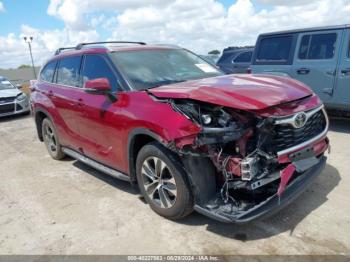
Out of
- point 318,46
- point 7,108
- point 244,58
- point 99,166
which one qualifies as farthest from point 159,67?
point 7,108

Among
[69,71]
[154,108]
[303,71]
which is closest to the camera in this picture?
[154,108]

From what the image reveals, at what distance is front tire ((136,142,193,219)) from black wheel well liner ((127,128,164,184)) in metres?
0.12

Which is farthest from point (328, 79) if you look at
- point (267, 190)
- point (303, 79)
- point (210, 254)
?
point (210, 254)

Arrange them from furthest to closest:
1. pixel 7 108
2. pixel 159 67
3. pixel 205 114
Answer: pixel 7 108, pixel 159 67, pixel 205 114

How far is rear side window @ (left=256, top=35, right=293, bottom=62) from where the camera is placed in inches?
300

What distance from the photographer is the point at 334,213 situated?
3.71m

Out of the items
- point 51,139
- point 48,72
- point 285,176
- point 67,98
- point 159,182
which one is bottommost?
point 51,139

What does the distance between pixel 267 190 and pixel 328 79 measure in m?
4.50

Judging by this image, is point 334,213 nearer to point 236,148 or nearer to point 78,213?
point 236,148

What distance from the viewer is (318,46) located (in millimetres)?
7090

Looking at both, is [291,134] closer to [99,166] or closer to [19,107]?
[99,166]

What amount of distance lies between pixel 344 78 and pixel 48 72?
548 centimetres

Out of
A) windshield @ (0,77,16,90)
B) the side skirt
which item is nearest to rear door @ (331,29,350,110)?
the side skirt

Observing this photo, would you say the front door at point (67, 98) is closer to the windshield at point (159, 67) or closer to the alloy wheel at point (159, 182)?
the windshield at point (159, 67)
